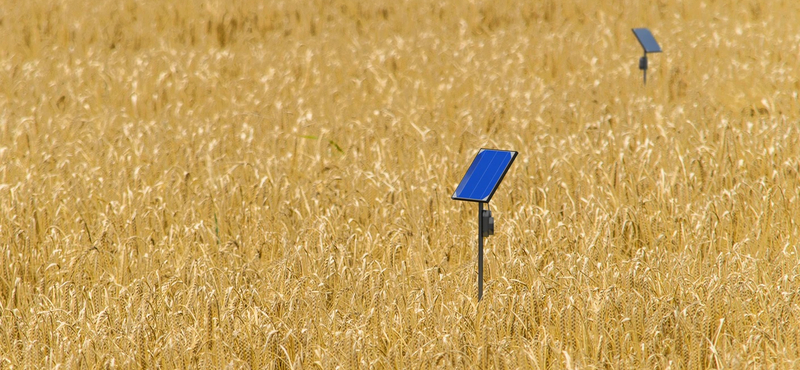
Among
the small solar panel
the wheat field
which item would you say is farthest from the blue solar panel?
the small solar panel

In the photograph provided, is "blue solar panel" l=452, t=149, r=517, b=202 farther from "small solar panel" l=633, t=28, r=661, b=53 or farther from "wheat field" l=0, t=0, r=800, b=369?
"small solar panel" l=633, t=28, r=661, b=53

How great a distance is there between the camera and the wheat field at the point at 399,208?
10.3ft

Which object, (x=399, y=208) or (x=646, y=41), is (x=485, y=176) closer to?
(x=399, y=208)

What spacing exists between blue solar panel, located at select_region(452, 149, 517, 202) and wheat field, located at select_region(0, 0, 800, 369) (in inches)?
16.9

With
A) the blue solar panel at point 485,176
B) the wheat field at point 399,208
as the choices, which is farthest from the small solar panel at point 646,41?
the blue solar panel at point 485,176

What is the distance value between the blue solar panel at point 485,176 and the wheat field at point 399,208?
16.9 inches

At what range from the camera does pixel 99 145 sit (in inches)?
238

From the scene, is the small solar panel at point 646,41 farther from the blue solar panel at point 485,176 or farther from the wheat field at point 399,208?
the blue solar panel at point 485,176

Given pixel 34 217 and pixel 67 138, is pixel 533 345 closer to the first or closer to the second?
pixel 34 217

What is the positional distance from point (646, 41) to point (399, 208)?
11.1ft

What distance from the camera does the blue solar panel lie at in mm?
3104

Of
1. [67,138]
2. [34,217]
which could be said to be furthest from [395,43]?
[34,217]

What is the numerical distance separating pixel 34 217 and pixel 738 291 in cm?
340

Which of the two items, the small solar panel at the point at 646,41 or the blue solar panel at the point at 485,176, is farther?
the small solar panel at the point at 646,41
